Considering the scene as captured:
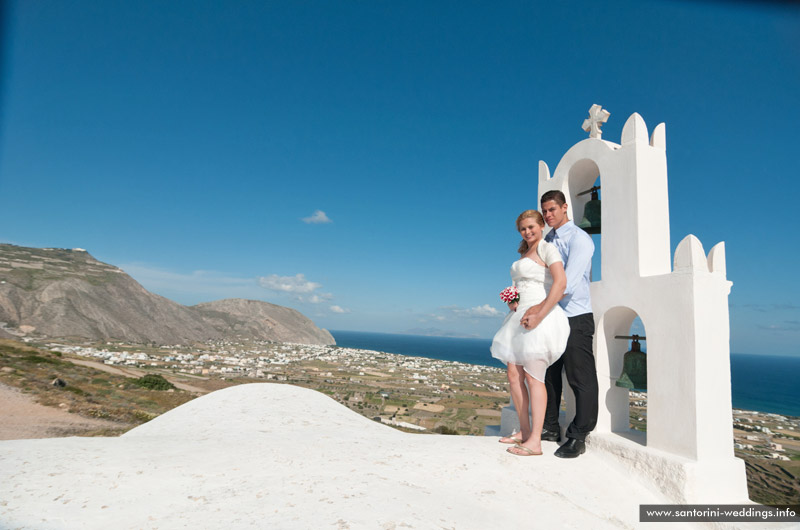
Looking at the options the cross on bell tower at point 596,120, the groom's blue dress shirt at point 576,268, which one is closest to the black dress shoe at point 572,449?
the groom's blue dress shirt at point 576,268

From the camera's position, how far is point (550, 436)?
487 cm

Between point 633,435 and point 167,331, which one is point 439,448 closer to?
point 633,435

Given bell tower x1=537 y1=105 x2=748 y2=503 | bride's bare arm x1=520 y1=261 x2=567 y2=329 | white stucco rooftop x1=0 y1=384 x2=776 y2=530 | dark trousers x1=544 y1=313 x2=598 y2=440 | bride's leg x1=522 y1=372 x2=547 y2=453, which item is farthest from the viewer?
dark trousers x1=544 y1=313 x2=598 y2=440

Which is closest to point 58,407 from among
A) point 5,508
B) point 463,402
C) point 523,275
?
point 5,508

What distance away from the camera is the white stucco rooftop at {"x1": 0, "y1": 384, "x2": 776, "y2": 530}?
2746 mm

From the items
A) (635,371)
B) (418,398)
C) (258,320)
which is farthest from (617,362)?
(258,320)

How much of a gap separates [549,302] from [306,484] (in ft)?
8.74

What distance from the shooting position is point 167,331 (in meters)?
75.4

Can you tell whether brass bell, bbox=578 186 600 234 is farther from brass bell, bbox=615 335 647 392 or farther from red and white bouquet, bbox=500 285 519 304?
red and white bouquet, bbox=500 285 519 304

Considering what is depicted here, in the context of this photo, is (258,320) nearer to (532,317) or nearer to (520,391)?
(520,391)

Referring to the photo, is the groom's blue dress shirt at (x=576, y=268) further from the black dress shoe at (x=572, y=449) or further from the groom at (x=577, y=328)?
the black dress shoe at (x=572, y=449)

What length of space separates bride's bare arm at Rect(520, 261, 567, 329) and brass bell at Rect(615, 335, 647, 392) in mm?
1266

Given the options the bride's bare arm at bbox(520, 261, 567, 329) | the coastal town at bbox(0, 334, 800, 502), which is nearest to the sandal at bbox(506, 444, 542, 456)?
the bride's bare arm at bbox(520, 261, 567, 329)

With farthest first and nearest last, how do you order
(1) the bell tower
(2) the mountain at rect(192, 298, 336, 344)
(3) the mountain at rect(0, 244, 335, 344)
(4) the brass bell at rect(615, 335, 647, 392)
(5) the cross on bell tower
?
(2) the mountain at rect(192, 298, 336, 344)
(3) the mountain at rect(0, 244, 335, 344)
(5) the cross on bell tower
(4) the brass bell at rect(615, 335, 647, 392)
(1) the bell tower
